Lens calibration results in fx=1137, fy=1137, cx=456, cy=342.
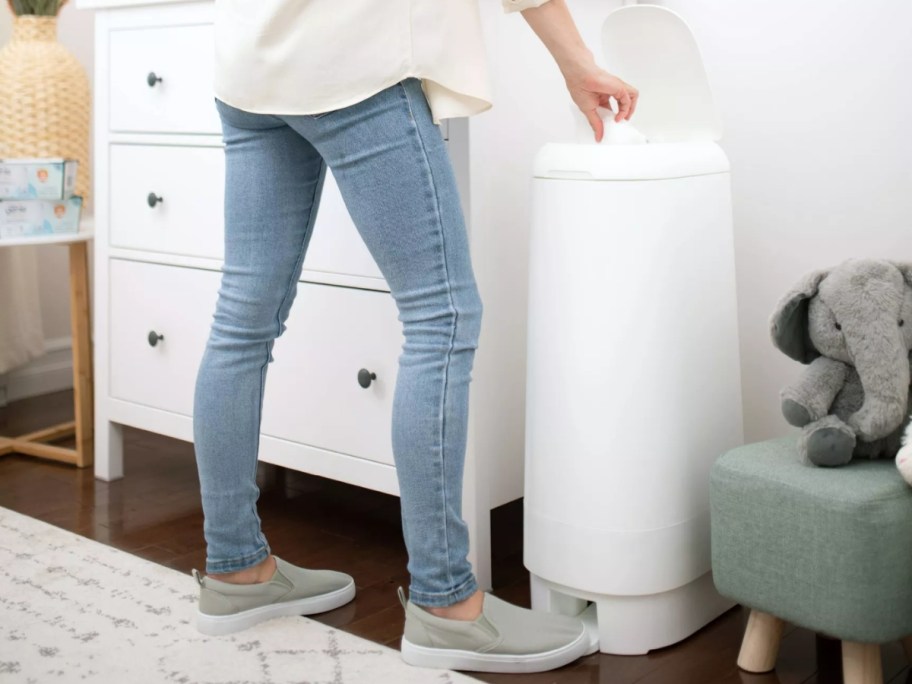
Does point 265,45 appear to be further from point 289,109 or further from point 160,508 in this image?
point 160,508

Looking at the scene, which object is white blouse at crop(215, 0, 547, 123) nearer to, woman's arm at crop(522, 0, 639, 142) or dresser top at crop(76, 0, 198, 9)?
woman's arm at crop(522, 0, 639, 142)

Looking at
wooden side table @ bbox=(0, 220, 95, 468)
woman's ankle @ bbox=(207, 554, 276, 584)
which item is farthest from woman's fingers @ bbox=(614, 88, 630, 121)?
wooden side table @ bbox=(0, 220, 95, 468)

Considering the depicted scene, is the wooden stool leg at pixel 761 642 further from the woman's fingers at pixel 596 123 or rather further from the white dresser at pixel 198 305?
the woman's fingers at pixel 596 123

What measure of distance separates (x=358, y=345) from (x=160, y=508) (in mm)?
541

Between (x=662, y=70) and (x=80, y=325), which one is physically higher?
(x=662, y=70)

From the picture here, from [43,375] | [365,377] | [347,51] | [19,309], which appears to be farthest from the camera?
[43,375]

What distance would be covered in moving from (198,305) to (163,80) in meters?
0.37

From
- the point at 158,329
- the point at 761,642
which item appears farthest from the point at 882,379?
the point at 158,329

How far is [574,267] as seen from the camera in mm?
1270

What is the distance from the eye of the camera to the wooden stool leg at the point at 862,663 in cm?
116

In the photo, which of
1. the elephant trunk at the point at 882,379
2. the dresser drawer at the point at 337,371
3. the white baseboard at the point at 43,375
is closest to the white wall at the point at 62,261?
the white baseboard at the point at 43,375

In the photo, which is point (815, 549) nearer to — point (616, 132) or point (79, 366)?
point (616, 132)

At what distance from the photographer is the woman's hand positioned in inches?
47.9

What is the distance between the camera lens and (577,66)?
Result: 1.20m
